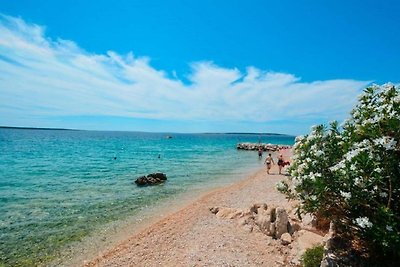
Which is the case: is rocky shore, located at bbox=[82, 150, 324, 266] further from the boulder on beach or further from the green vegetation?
the boulder on beach

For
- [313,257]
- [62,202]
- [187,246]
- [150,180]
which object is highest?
[313,257]

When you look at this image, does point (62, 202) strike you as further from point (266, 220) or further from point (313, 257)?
point (313, 257)

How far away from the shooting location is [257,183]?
86.3ft

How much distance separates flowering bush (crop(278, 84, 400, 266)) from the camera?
570cm

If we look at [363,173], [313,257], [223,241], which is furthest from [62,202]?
[363,173]

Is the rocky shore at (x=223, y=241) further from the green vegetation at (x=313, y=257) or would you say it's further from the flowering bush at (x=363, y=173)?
the flowering bush at (x=363, y=173)

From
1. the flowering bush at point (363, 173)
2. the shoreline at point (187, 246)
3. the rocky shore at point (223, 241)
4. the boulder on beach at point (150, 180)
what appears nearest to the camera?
the flowering bush at point (363, 173)

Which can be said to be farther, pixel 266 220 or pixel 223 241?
pixel 266 220

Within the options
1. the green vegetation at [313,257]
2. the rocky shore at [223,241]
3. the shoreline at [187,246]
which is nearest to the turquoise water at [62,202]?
the shoreline at [187,246]

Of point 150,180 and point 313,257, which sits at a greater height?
point 313,257

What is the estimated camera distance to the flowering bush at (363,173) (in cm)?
570

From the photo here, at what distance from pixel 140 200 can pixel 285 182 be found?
47.9ft

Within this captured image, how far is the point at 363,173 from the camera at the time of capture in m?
5.86

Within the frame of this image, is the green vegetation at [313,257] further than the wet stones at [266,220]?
No
